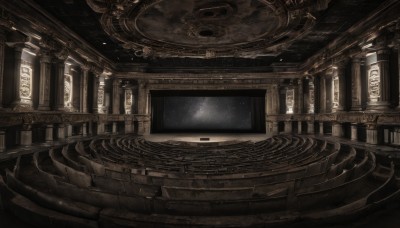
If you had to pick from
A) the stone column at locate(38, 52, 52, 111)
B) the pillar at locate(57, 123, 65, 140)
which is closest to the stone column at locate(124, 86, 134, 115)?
the pillar at locate(57, 123, 65, 140)

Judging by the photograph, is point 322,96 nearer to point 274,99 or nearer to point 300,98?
point 300,98

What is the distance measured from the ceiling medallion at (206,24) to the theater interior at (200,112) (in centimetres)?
9

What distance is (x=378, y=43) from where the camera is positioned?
11.3 meters

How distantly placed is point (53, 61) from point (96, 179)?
436 inches

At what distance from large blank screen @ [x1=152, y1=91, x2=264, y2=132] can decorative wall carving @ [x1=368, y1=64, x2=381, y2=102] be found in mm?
11452

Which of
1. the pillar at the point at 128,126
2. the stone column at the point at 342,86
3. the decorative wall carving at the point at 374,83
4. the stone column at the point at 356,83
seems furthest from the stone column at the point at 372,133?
the pillar at the point at 128,126

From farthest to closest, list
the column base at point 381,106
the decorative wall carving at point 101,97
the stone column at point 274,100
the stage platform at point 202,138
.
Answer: the stone column at point 274,100, the decorative wall carving at point 101,97, the stage platform at point 202,138, the column base at point 381,106

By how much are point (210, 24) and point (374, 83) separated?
9.81 meters

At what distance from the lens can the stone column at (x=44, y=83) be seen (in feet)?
40.7

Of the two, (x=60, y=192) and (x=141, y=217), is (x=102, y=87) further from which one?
(x=141, y=217)

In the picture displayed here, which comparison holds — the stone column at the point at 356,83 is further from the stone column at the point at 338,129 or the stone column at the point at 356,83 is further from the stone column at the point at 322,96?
the stone column at the point at 322,96

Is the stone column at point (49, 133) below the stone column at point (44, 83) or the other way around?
below

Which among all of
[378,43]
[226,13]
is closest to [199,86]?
[226,13]

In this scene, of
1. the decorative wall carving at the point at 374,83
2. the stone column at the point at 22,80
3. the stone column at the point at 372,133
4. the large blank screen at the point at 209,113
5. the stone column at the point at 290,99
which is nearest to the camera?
the stone column at the point at 22,80
